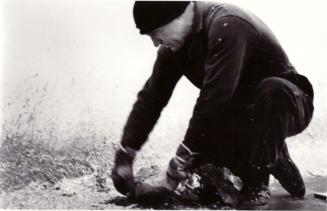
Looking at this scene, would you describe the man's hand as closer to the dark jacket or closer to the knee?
the dark jacket

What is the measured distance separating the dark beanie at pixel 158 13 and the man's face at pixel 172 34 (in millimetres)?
19

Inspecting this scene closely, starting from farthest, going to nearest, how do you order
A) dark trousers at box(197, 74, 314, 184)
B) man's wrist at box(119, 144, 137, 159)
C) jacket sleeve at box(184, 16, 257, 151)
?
man's wrist at box(119, 144, 137, 159) < dark trousers at box(197, 74, 314, 184) < jacket sleeve at box(184, 16, 257, 151)

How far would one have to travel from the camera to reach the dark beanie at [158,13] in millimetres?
1555

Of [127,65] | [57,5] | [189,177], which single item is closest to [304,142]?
[189,177]

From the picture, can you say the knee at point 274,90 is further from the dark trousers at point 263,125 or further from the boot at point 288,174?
the boot at point 288,174

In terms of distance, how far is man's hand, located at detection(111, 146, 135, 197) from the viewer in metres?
1.64

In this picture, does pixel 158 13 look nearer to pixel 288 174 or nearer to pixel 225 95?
pixel 225 95

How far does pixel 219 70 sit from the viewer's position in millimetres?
1499

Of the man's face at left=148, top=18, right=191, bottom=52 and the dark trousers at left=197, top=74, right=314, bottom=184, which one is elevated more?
the man's face at left=148, top=18, right=191, bottom=52

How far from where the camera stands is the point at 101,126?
70.9 inches

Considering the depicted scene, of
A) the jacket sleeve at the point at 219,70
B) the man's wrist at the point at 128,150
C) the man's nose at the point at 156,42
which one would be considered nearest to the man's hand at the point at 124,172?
the man's wrist at the point at 128,150

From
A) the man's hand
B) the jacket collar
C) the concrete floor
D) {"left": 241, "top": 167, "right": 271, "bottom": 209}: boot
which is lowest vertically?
the concrete floor

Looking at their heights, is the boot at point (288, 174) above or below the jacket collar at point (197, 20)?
below

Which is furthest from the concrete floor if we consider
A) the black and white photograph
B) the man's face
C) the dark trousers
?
the man's face
